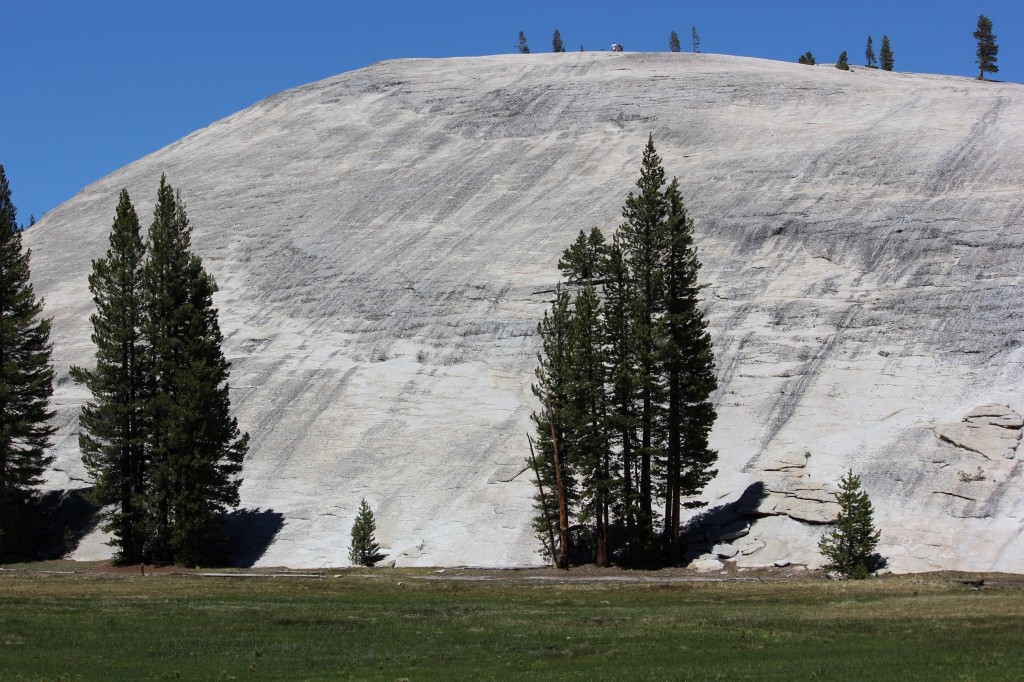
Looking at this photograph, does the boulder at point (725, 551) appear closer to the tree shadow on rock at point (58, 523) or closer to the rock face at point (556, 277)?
the rock face at point (556, 277)

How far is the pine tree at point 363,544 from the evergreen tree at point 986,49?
9462cm

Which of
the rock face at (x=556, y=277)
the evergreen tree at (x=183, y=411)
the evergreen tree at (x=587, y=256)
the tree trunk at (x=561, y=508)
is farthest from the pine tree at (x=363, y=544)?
the evergreen tree at (x=587, y=256)

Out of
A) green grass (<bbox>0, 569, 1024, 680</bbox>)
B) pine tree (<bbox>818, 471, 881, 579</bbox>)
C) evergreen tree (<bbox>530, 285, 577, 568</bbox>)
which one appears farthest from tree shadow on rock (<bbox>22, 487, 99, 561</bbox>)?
pine tree (<bbox>818, 471, 881, 579</bbox>)

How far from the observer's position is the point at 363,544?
47938 mm

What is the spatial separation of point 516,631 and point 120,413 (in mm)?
31984

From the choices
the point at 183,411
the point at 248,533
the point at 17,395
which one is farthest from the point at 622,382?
the point at 17,395

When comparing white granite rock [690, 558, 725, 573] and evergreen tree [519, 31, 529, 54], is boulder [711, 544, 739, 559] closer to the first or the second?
white granite rock [690, 558, 725, 573]

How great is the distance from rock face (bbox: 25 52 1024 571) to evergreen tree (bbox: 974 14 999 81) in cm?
1596

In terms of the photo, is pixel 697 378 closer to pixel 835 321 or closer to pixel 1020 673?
pixel 835 321

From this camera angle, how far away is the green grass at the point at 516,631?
21328 mm

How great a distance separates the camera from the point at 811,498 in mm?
45938

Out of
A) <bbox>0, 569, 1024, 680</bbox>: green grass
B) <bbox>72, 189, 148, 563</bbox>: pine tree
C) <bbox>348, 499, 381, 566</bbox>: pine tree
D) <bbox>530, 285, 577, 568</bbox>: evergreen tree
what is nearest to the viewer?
<bbox>0, 569, 1024, 680</bbox>: green grass

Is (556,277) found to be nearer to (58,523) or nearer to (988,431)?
(988,431)

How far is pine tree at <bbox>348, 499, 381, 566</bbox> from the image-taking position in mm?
47969
